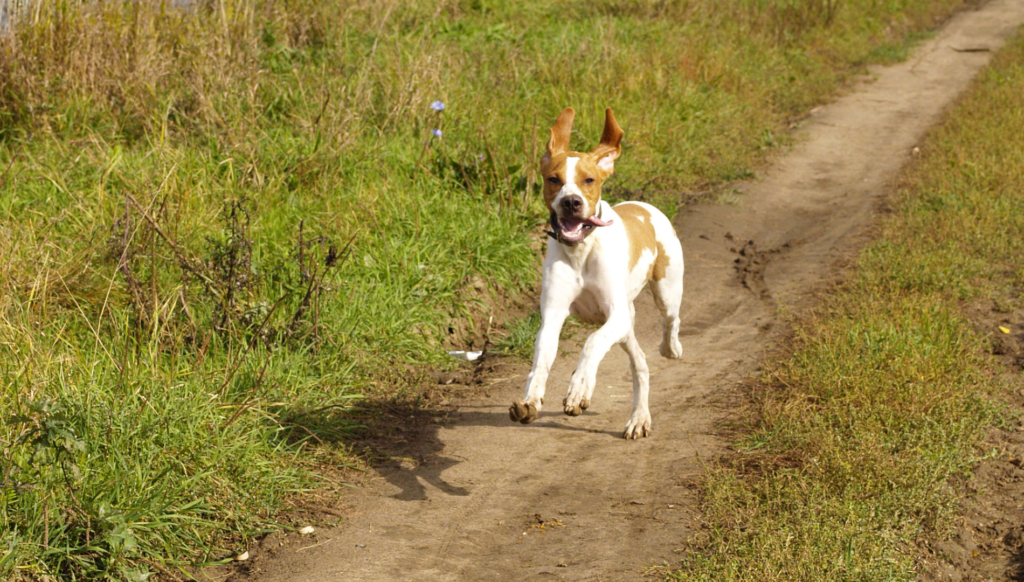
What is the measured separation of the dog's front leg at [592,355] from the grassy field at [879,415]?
70 cm

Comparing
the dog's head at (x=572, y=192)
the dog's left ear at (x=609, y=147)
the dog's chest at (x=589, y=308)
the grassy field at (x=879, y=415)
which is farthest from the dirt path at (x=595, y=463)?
the dog's left ear at (x=609, y=147)

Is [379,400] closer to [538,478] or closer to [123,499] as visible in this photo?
[538,478]

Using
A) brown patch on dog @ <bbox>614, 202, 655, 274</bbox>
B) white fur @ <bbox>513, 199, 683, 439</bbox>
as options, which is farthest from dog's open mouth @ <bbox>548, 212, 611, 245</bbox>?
brown patch on dog @ <bbox>614, 202, 655, 274</bbox>

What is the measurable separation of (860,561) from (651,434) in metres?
1.42

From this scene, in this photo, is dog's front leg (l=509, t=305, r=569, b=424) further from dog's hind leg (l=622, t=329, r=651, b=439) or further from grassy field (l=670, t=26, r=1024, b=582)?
grassy field (l=670, t=26, r=1024, b=582)

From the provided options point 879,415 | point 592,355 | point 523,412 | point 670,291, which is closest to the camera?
point 523,412

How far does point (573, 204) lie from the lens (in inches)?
159

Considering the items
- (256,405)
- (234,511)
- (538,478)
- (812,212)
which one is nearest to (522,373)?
(538,478)

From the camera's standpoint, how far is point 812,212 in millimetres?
8508

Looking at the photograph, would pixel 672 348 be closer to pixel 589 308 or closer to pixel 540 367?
pixel 589 308

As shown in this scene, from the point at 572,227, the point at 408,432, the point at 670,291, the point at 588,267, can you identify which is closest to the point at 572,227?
the point at 572,227

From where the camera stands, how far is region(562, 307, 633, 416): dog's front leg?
3.81 metres

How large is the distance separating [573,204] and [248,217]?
1879mm

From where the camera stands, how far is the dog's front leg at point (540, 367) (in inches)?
149
